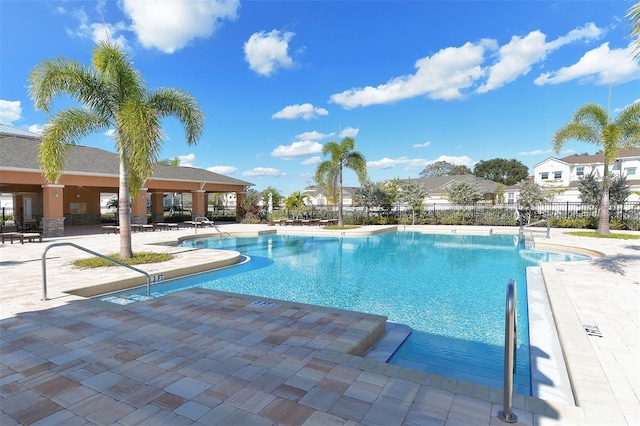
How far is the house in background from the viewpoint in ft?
123

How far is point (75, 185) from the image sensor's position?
18719 millimetres

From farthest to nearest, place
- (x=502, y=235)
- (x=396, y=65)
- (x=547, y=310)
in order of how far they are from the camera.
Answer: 1. (x=396, y=65)
2. (x=502, y=235)
3. (x=547, y=310)

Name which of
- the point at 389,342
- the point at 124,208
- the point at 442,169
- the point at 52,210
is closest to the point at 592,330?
the point at 389,342

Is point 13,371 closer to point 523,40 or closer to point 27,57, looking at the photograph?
point 27,57

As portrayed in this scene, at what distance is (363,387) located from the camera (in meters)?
3.13

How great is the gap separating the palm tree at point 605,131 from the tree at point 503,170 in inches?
2291

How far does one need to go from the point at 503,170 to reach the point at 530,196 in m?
55.3

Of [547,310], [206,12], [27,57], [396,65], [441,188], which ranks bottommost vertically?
[547,310]

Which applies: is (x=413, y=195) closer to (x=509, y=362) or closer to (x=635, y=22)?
(x=635, y=22)

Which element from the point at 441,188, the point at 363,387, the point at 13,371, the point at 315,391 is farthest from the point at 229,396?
the point at 441,188

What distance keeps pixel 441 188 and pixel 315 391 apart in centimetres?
4666

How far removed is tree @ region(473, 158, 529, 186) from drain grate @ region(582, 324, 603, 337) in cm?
7305

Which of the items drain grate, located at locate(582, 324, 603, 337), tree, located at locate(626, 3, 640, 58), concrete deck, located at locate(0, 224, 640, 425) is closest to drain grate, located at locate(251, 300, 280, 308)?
concrete deck, located at locate(0, 224, 640, 425)

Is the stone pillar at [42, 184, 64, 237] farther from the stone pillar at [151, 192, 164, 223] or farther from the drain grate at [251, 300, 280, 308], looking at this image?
the drain grate at [251, 300, 280, 308]
